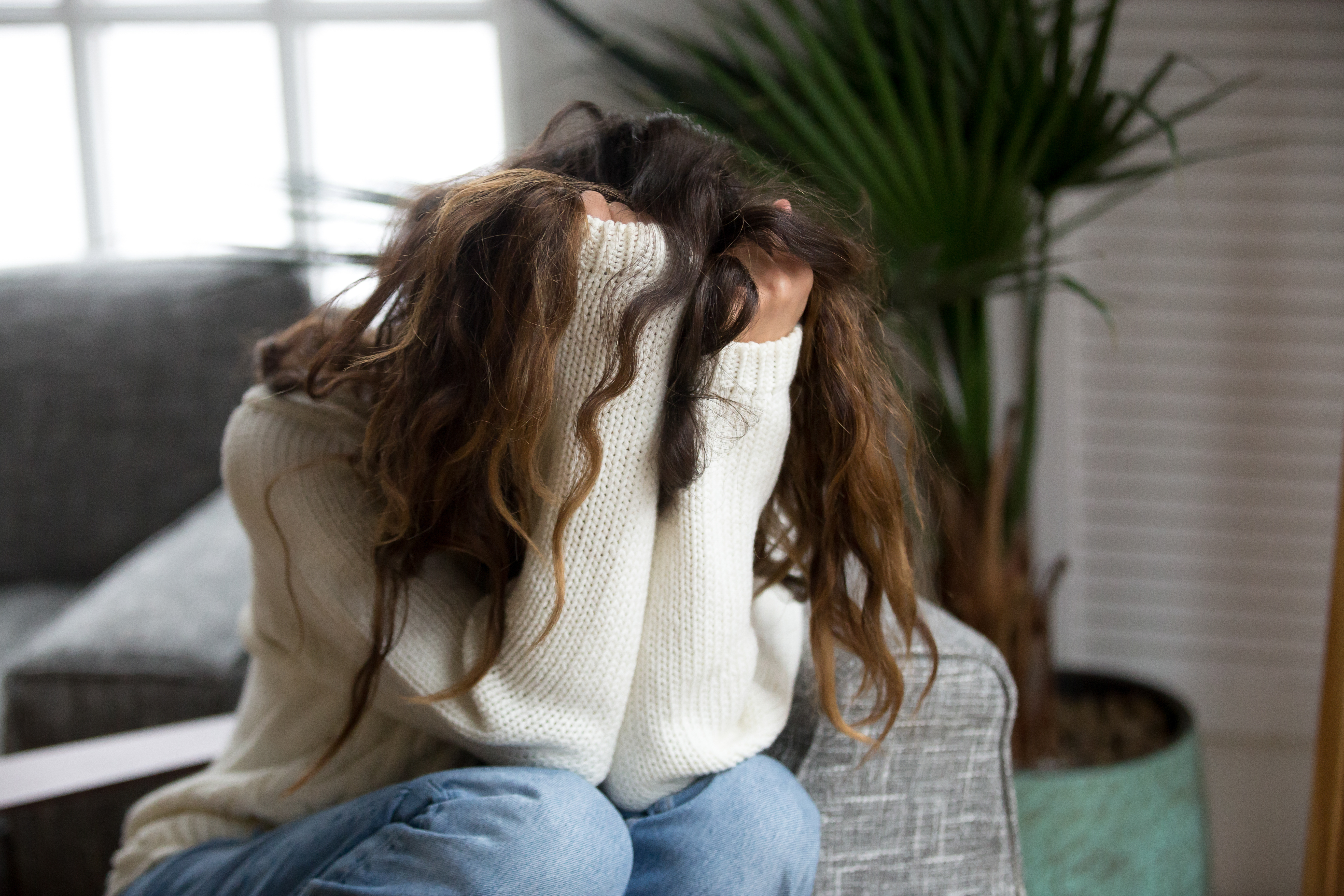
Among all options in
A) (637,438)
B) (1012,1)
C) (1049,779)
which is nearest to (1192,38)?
(1012,1)

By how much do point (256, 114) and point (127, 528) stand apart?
84 centimetres

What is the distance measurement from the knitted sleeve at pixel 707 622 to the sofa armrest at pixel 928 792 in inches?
2.7

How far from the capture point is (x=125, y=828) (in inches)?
34.4

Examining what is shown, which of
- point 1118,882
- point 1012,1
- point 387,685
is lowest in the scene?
point 1118,882

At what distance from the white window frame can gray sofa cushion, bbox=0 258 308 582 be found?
0.87ft

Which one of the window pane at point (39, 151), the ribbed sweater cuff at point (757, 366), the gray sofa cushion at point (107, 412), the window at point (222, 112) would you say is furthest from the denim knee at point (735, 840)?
the window pane at point (39, 151)

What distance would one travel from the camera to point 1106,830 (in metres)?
1.12

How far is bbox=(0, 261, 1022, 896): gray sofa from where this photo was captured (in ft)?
2.58

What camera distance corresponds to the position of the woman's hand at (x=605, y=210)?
2.17 ft

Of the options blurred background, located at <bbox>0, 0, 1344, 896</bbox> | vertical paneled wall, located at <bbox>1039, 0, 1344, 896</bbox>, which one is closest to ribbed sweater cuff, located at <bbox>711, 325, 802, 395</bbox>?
blurred background, located at <bbox>0, 0, 1344, 896</bbox>

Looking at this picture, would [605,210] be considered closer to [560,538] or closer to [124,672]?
[560,538]

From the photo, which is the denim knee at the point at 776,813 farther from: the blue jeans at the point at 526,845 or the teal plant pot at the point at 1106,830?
the teal plant pot at the point at 1106,830

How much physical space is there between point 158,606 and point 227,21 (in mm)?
1237

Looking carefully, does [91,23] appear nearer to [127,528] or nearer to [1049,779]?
[127,528]
